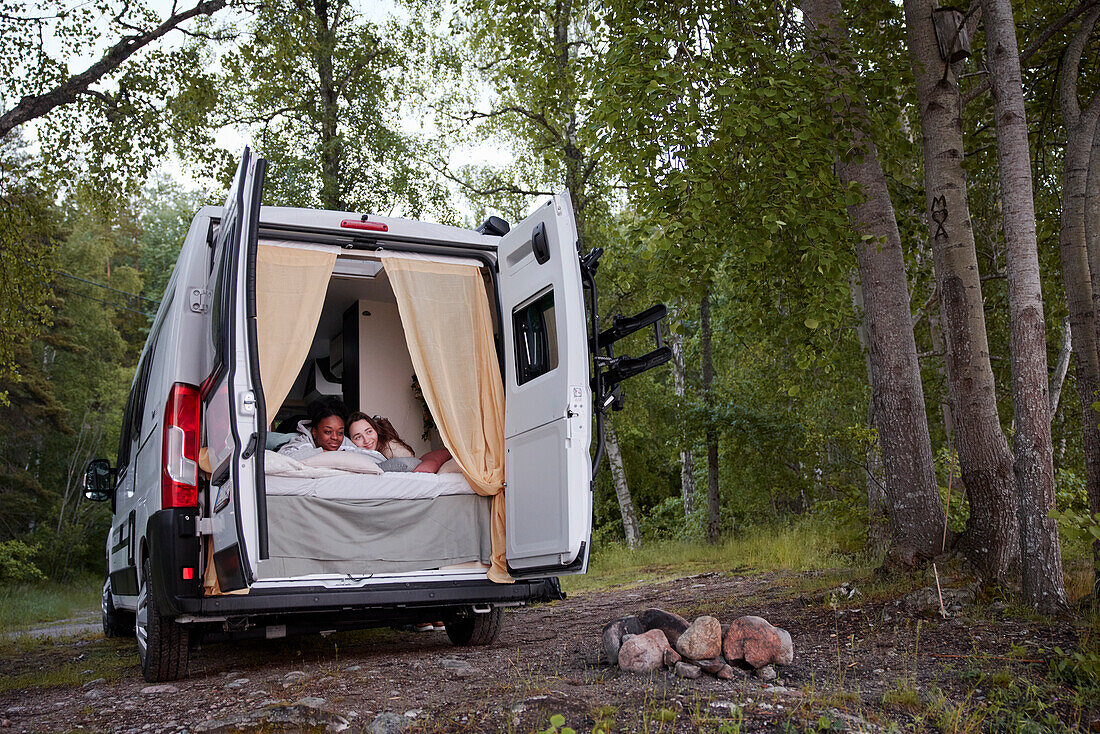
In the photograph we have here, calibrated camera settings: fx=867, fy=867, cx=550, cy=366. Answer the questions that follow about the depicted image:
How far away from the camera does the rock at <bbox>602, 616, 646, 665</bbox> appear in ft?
14.6

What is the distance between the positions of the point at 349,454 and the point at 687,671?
2.76 meters

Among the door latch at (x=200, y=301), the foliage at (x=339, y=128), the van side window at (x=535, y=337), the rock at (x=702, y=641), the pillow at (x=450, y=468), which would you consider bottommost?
the rock at (x=702, y=641)

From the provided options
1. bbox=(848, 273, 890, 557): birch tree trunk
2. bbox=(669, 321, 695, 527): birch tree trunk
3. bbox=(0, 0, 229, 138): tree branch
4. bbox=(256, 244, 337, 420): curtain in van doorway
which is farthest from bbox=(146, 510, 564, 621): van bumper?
bbox=(669, 321, 695, 527): birch tree trunk

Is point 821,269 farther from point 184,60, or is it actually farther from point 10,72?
point 10,72

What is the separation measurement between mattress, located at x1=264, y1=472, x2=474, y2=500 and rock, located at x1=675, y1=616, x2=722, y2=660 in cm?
194

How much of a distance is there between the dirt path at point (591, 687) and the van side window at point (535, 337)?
173cm

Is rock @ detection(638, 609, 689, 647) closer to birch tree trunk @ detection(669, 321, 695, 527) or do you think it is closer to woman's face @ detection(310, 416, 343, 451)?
woman's face @ detection(310, 416, 343, 451)

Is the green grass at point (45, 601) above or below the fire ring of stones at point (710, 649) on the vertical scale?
below

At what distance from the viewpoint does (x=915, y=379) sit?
6.66m

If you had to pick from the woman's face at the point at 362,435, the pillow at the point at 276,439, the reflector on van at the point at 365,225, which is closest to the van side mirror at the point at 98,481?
the pillow at the point at 276,439

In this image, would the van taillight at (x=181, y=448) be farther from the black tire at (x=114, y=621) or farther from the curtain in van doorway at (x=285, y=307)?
the black tire at (x=114, y=621)

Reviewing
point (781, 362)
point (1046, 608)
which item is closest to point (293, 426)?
point (1046, 608)

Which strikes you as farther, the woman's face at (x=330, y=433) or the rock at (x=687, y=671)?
the woman's face at (x=330, y=433)

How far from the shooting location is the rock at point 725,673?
401 centimetres
